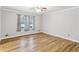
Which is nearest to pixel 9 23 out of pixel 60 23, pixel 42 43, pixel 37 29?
pixel 37 29

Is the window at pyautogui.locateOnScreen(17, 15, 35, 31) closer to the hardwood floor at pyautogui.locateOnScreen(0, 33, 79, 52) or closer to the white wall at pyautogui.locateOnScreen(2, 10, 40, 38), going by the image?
the white wall at pyautogui.locateOnScreen(2, 10, 40, 38)

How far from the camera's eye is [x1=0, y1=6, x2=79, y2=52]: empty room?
145cm

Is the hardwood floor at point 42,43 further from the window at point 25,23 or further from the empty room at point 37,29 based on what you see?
the window at point 25,23

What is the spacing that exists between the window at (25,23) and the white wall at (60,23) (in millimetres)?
288

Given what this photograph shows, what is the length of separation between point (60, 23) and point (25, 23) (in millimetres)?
860

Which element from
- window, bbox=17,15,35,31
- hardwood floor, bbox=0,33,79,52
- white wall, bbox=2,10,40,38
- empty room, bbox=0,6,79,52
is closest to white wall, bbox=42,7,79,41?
empty room, bbox=0,6,79,52

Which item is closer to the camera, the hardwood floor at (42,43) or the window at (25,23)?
the window at (25,23)

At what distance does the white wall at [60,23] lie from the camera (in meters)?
1.76

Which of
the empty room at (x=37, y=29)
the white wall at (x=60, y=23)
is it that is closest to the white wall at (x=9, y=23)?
the empty room at (x=37, y=29)

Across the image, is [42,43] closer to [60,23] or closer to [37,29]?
[37,29]

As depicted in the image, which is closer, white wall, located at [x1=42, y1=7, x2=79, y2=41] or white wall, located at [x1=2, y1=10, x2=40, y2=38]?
white wall, located at [x1=2, y1=10, x2=40, y2=38]

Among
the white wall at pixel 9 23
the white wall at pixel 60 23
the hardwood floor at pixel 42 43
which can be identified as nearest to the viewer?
the white wall at pixel 9 23

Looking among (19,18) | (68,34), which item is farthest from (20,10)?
(68,34)
